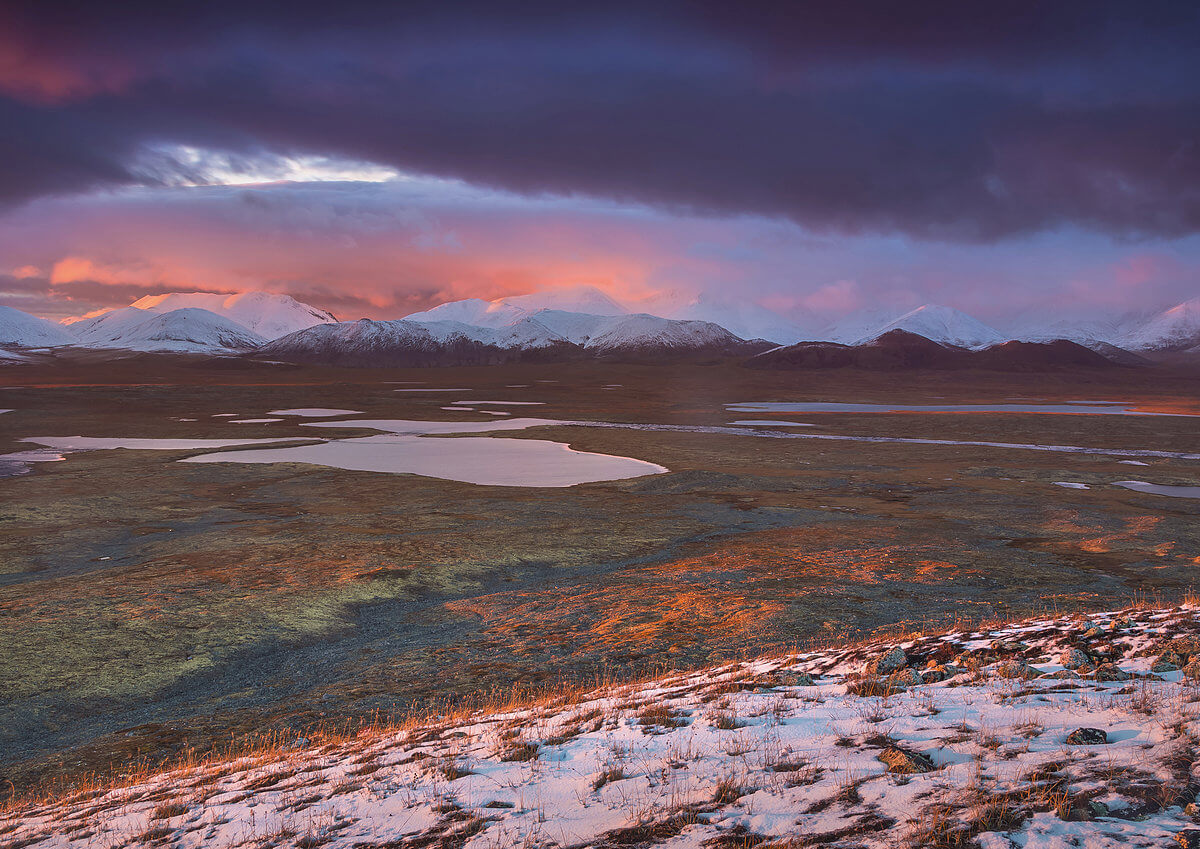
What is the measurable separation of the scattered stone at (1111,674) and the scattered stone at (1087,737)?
2463 millimetres

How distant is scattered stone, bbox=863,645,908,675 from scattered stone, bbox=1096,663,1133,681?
8.77 feet

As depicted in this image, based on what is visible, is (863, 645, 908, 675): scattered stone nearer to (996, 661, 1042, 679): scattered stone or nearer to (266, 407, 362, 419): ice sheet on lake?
(996, 661, 1042, 679): scattered stone

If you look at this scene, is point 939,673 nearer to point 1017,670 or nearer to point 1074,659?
point 1017,670

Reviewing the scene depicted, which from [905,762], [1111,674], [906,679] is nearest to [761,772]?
[905,762]

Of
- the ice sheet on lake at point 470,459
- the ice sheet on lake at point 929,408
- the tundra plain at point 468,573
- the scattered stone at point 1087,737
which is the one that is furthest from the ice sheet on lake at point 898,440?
the scattered stone at point 1087,737

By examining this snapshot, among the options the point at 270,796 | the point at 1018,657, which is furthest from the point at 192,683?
the point at 1018,657

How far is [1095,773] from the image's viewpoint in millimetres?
7727

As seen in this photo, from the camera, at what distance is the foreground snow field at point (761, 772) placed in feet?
24.0

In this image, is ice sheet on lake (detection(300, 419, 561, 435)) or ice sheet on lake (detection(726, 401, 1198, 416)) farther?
ice sheet on lake (detection(726, 401, 1198, 416))

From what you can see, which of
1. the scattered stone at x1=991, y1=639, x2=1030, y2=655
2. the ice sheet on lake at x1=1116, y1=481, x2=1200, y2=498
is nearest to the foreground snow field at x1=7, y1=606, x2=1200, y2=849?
the scattered stone at x1=991, y1=639, x2=1030, y2=655

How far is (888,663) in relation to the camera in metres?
12.6

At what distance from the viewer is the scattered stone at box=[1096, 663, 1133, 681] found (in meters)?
10.8

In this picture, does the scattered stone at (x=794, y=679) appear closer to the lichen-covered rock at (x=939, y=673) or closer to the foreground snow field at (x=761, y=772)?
the foreground snow field at (x=761, y=772)

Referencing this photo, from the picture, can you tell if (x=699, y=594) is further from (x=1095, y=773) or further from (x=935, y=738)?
(x=1095, y=773)
